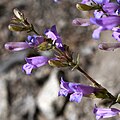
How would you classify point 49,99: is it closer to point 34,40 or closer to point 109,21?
point 34,40

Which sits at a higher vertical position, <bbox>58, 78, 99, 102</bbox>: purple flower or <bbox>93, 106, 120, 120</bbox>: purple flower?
<bbox>58, 78, 99, 102</bbox>: purple flower

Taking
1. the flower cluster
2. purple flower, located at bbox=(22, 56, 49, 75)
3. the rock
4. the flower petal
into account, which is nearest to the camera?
the flower cluster

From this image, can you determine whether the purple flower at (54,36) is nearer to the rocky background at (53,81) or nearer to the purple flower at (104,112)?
the purple flower at (104,112)

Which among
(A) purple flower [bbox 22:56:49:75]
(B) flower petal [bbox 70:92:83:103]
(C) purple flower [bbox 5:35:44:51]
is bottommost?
(B) flower petal [bbox 70:92:83:103]

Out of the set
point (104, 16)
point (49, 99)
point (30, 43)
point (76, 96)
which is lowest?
point (49, 99)

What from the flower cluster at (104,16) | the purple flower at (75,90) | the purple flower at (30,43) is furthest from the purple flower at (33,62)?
the flower cluster at (104,16)

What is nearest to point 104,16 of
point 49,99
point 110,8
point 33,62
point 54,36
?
point 110,8

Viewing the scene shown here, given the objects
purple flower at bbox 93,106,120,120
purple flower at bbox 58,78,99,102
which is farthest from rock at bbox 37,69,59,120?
purple flower at bbox 58,78,99,102

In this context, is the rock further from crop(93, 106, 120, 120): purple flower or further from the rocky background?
crop(93, 106, 120, 120): purple flower

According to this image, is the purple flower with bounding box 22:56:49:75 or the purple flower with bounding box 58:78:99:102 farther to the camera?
the purple flower with bounding box 22:56:49:75

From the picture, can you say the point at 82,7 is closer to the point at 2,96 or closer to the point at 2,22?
the point at 2,96
